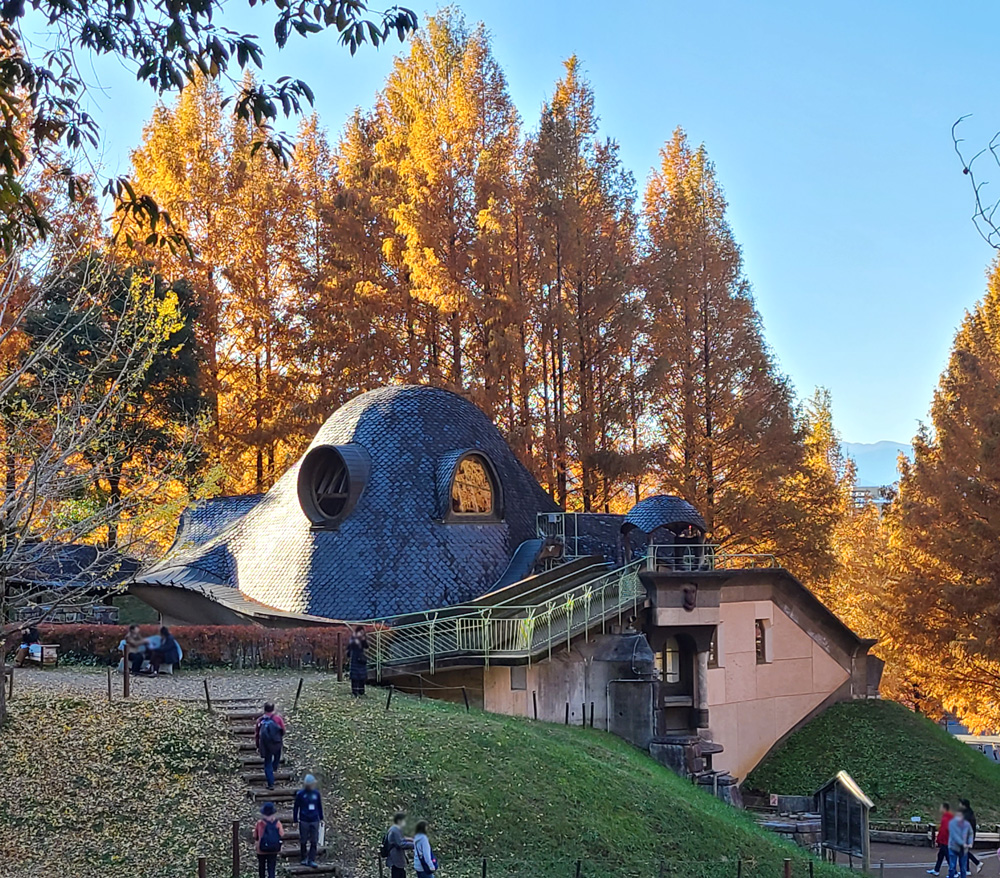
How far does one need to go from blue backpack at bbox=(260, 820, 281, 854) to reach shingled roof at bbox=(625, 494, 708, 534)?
50.1 feet

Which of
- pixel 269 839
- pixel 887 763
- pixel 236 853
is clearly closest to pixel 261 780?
pixel 236 853

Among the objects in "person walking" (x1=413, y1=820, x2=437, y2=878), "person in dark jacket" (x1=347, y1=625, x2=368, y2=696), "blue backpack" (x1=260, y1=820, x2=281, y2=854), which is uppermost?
"person in dark jacket" (x1=347, y1=625, x2=368, y2=696)

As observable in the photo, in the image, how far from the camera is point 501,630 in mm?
22656

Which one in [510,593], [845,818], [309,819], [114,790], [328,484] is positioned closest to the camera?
[309,819]

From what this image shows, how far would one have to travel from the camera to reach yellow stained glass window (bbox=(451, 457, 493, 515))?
2655 centimetres

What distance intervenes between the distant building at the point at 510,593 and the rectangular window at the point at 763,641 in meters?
0.06

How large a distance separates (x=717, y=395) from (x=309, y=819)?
22.9 m

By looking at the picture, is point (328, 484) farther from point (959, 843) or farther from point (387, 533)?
point (959, 843)

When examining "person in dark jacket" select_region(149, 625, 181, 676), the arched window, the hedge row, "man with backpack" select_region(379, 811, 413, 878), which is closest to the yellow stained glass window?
the arched window

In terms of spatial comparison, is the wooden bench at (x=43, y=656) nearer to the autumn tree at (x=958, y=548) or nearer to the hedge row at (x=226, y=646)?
the hedge row at (x=226, y=646)

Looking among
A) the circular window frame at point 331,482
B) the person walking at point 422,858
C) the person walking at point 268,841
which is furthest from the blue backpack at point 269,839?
the circular window frame at point 331,482

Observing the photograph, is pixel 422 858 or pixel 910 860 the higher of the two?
pixel 422 858

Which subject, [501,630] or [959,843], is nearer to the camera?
[959,843]

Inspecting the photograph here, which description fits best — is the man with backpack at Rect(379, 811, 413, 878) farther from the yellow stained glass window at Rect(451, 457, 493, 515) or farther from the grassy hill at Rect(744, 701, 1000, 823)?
the grassy hill at Rect(744, 701, 1000, 823)
